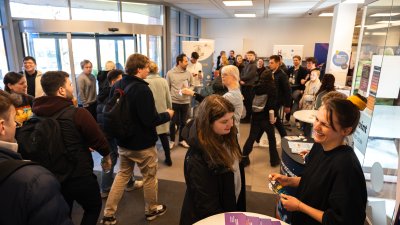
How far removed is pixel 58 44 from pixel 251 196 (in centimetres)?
457

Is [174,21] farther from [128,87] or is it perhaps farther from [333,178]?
[333,178]

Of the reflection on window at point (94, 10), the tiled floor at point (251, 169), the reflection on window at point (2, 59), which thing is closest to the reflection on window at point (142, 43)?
the reflection on window at point (94, 10)

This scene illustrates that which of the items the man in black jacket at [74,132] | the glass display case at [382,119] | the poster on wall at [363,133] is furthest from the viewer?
the poster on wall at [363,133]

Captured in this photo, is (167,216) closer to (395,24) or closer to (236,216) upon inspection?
(236,216)

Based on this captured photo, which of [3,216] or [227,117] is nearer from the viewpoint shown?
[3,216]

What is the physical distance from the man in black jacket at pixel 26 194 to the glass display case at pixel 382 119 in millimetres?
2649

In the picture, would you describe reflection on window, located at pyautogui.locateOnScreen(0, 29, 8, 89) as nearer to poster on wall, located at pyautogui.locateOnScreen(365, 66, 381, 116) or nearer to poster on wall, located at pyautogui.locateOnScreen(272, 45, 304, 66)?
poster on wall, located at pyautogui.locateOnScreen(365, 66, 381, 116)

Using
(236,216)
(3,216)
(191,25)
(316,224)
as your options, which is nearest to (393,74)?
(316,224)

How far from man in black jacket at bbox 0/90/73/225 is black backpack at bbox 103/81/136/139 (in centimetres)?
127

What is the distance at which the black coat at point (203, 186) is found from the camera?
1357mm

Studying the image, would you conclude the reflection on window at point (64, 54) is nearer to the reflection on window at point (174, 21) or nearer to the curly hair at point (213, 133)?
the reflection on window at point (174, 21)

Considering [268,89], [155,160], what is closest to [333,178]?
[155,160]

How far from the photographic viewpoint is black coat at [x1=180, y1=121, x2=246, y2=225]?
136cm

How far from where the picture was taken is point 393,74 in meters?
2.47
